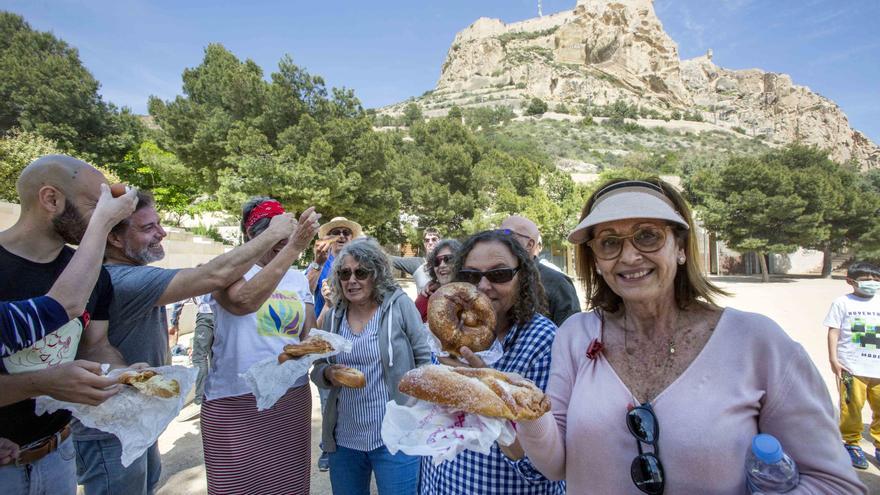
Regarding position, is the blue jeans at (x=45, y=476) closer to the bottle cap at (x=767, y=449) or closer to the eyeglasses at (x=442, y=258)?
the eyeglasses at (x=442, y=258)

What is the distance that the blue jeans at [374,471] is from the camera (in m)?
2.54

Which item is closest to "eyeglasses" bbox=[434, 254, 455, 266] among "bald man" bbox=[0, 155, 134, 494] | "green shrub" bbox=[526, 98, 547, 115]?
"bald man" bbox=[0, 155, 134, 494]

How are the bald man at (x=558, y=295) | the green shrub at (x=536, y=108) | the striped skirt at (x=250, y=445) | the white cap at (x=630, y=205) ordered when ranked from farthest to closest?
the green shrub at (x=536, y=108) < the bald man at (x=558, y=295) < the striped skirt at (x=250, y=445) < the white cap at (x=630, y=205)

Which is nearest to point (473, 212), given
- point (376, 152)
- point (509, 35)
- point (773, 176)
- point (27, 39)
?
point (376, 152)

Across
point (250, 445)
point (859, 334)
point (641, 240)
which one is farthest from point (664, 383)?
point (859, 334)

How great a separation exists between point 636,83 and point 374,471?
119052 mm

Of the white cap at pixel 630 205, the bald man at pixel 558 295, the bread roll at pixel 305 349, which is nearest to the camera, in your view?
the white cap at pixel 630 205

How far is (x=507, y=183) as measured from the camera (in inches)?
1240

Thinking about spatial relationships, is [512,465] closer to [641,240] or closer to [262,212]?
[641,240]

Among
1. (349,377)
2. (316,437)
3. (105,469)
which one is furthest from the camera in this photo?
(316,437)

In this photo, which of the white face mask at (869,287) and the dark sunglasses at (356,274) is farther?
the white face mask at (869,287)

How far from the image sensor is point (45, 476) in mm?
1775

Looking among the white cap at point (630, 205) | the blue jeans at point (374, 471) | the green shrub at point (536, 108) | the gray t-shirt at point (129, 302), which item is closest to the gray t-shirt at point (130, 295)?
the gray t-shirt at point (129, 302)

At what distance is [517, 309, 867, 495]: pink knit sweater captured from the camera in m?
1.26
